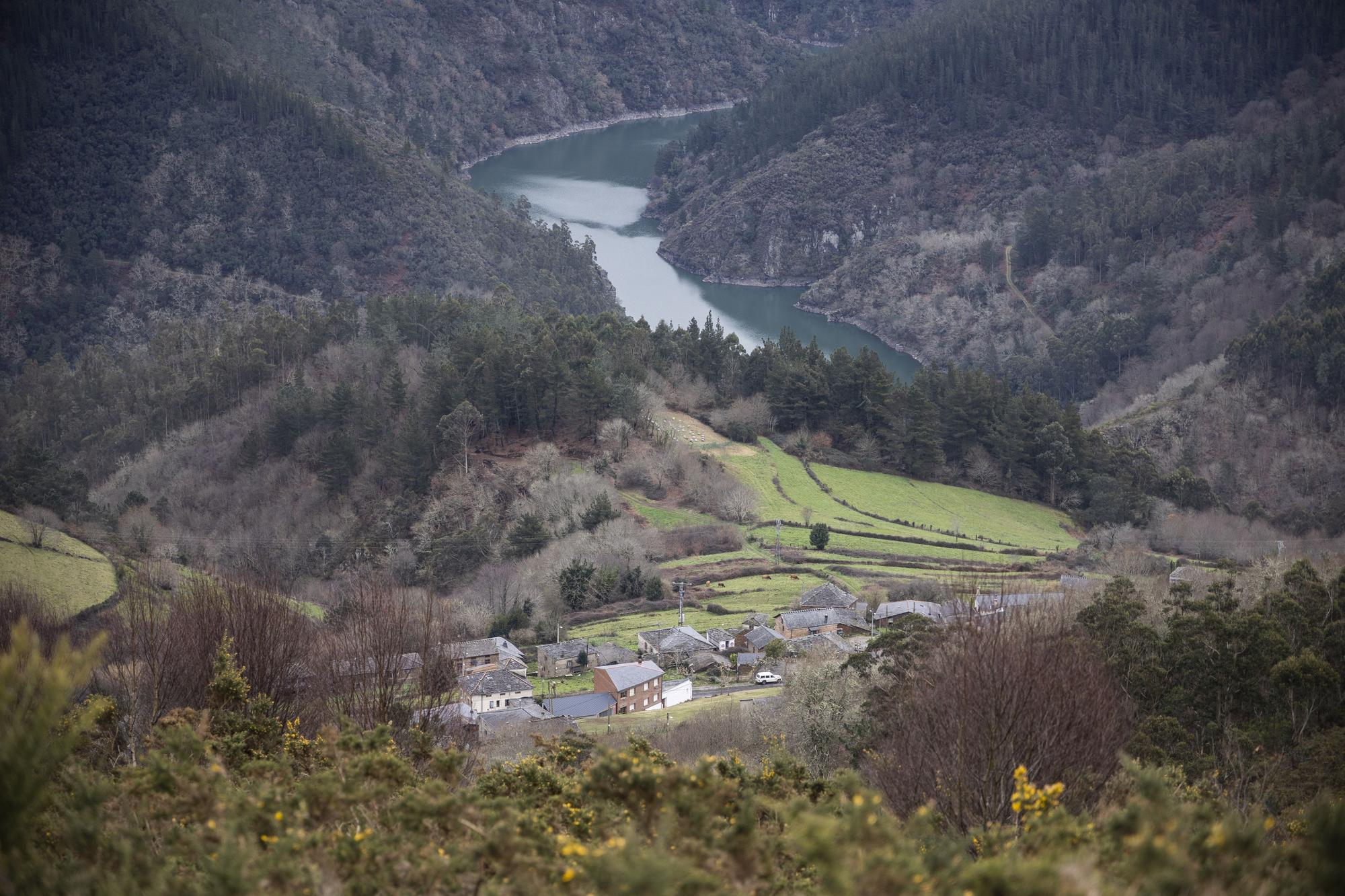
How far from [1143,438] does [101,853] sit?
75885 mm

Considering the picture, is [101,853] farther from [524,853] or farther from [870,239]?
[870,239]

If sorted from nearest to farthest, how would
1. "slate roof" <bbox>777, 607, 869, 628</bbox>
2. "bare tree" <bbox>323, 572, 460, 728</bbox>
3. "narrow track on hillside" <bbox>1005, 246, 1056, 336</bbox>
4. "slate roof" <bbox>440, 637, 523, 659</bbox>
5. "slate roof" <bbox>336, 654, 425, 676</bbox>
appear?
"bare tree" <bbox>323, 572, 460, 728</bbox>, "slate roof" <bbox>336, 654, 425, 676</bbox>, "slate roof" <bbox>440, 637, 523, 659</bbox>, "slate roof" <bbox>777, 607, 869, 628</bbox>, "narrow track on hillside" <bbox>1005, 246, 1056, 336</bbox>

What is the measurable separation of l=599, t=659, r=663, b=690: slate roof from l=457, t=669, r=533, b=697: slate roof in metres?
2.83

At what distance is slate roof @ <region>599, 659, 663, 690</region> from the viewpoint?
36.6 m

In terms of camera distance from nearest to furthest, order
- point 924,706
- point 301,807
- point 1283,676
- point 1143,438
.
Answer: point 301,807 < point 924,706 < point 1283,676 < point 1143,438

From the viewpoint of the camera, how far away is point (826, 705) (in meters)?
25.8

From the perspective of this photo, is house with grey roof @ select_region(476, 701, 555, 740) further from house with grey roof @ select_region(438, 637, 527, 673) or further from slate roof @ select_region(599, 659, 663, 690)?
house with grey roof @ select_region(438, 637, 527, 673)

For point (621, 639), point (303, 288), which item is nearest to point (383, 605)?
point (621, 639)

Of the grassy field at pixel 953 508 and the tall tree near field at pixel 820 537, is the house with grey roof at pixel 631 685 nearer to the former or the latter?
the tall tree near field at pixel 820 537

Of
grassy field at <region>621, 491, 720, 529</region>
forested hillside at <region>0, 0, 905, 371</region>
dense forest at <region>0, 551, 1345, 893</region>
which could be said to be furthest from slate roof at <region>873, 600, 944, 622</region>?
forested hillside at <region>0, 0, 905, 371</region>

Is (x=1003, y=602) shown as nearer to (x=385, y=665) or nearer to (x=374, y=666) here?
(x=385, y=665)

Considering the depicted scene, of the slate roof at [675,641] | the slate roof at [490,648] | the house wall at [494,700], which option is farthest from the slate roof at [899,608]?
the slate roof at [490,648]

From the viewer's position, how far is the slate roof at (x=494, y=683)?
120 ft

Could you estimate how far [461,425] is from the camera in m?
57.3
